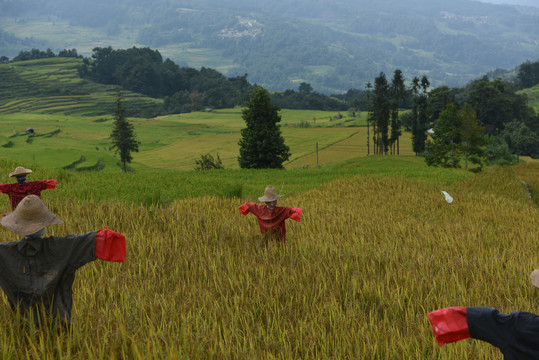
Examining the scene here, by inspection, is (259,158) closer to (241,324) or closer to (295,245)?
(295,245)

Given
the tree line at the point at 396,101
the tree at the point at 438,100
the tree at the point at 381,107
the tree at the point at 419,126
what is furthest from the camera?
the tree at the point at 438,100

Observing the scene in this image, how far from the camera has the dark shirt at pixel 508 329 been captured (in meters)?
2.09

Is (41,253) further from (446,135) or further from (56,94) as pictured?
(56,94)

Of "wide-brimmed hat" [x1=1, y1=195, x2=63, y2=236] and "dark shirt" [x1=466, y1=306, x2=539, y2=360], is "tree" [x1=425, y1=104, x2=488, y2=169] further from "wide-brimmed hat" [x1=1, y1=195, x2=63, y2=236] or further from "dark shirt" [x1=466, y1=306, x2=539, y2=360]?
"wide-brimmed hat" [x1=1, y1=195, x2=63, y2=236]

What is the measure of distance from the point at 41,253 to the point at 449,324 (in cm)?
286

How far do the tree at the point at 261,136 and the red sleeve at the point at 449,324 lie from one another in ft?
116

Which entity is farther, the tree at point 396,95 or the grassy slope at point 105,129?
the grassy slope at point 105,129

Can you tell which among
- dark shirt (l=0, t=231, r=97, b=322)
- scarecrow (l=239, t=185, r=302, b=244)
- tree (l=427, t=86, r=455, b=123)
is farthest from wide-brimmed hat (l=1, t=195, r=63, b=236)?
tree (l=427, t=86, r=455, b=123)

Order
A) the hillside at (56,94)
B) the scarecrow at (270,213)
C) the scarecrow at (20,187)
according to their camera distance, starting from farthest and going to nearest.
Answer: the hillside at (56,94), the scarecrow at (20,187), the scarecrow at (270,213)

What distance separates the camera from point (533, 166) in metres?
33.3

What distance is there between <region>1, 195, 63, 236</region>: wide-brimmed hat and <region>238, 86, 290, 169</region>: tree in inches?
1351

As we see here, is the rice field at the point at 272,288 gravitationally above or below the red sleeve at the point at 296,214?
below

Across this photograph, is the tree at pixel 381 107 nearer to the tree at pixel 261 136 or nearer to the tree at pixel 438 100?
the tree at pixel 438 100

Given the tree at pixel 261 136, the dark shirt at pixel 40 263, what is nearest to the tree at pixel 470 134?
the tree at pixel 261 136
